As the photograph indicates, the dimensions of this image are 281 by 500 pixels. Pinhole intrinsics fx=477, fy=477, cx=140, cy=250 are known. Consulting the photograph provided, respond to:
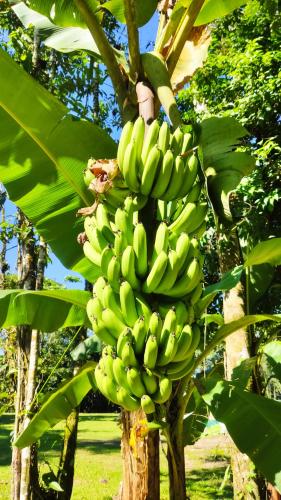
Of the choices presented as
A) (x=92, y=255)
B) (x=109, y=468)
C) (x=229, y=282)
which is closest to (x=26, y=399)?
(x=229, y=282)

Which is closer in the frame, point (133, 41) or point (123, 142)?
point (123, 142)

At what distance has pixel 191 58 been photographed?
1.95 meters

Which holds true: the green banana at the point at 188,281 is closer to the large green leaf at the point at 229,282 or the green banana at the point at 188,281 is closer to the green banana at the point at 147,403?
the green banana at the point at 147,403

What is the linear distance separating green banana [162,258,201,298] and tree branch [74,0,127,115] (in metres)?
0.68

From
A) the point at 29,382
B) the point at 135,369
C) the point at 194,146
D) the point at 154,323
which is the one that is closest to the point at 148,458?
the point at 135,369

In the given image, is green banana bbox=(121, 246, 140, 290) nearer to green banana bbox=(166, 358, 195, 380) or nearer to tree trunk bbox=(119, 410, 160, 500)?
green banana bbox=(166, 358, 195, 380)

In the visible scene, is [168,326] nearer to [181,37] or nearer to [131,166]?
[131,166]

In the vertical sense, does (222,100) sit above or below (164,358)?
above

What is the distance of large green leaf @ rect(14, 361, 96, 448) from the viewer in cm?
202

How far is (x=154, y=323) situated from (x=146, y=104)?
29.2 inches

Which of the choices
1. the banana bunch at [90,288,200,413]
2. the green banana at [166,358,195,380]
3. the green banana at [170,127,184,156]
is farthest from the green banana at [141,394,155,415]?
the green banana at [170,127,184,156]

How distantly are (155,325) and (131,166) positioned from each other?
1.65ft

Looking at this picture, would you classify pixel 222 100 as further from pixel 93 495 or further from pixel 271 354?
pixel 93 495

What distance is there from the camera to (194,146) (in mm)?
1618
